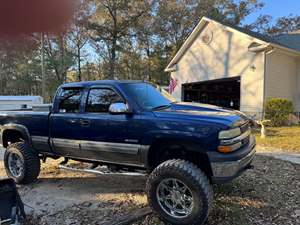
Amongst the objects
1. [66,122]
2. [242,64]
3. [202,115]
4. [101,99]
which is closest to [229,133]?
[202,115]

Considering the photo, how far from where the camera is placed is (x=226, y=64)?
17.5 m

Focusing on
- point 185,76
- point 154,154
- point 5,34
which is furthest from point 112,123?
point 185,76

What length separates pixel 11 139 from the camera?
701cm

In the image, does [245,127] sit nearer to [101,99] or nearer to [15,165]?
[101,99]

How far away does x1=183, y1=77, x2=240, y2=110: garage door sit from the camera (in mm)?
20844

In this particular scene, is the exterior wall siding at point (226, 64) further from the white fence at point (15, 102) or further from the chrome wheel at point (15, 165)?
the chrome wheel at point (15, 165)

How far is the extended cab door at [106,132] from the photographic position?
4949 millimetres

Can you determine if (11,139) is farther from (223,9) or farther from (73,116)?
(223,9)

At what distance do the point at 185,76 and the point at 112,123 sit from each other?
1544 centimetres

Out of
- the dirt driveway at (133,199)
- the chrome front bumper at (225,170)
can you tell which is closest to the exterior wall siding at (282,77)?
the dirt driveway at (133,199)

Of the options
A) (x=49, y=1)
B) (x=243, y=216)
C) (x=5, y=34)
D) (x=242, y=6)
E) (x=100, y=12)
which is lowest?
(x=243, y=216)

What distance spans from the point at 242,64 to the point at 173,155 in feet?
42.3

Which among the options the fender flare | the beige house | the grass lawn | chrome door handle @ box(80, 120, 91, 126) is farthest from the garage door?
chrome door handle @ box(80, 120, 91, 126)

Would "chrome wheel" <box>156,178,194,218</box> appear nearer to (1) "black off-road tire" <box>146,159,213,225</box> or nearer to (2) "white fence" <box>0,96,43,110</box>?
(1) "black off-road tire" <box>146,159,213,225</box>
